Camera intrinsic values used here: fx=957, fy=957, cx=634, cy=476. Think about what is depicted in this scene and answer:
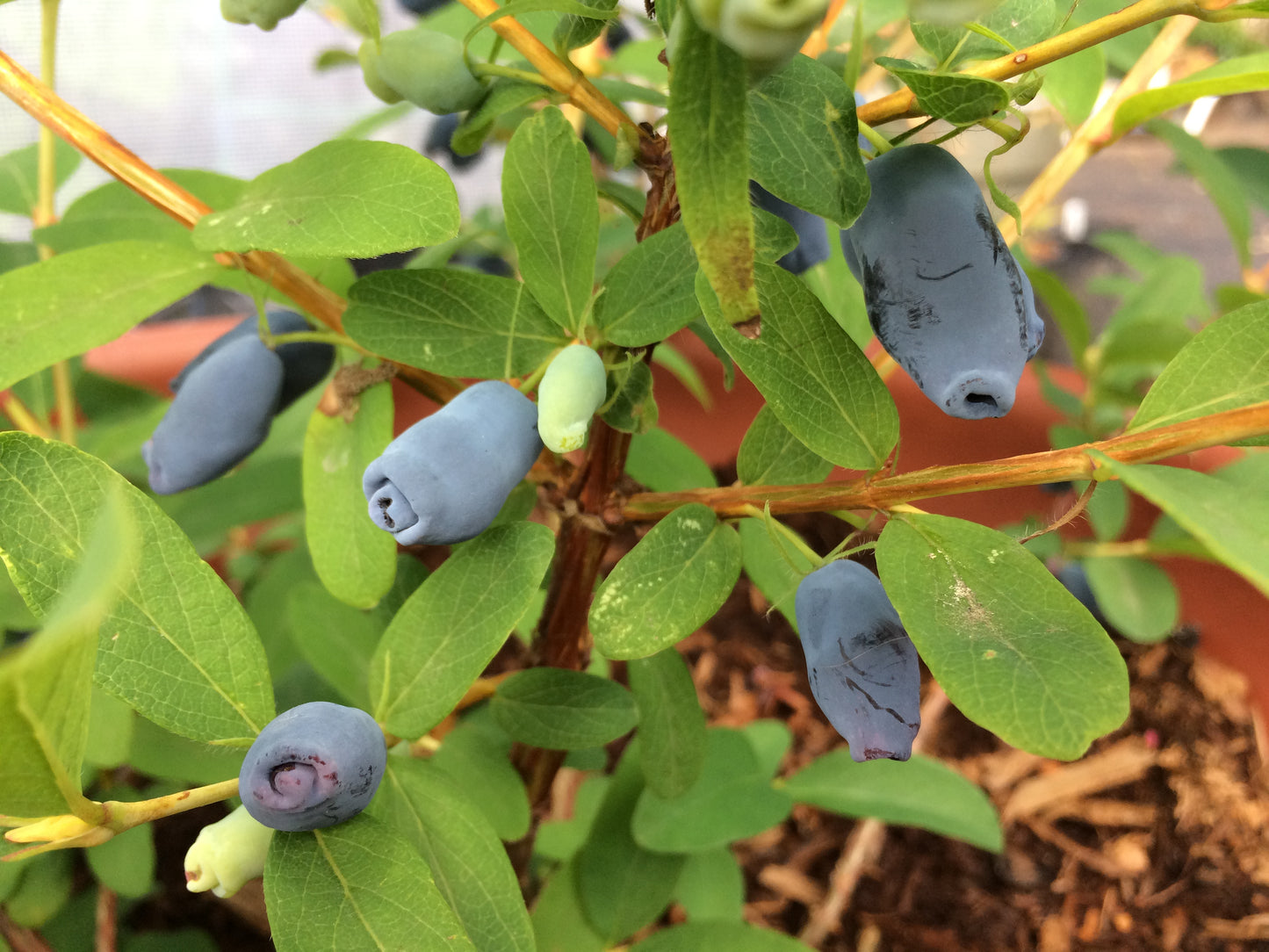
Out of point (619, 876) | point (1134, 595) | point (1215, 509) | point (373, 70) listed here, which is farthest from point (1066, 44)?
point (1134, 595)

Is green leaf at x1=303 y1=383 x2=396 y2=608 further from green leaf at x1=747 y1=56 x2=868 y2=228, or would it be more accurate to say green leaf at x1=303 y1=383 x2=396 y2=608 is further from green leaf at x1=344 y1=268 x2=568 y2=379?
green leaf at x1=747 y1=56 x2=868 y2=228

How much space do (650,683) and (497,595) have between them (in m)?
0.14


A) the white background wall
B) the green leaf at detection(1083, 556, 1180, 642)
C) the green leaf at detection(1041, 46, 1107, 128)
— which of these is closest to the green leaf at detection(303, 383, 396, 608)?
the green leaf at detection(1041, 46, 1107, 128)

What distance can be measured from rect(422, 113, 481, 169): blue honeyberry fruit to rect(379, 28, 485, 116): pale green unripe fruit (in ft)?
0.92

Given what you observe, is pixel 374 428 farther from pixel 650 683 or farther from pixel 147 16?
pixel 147 16

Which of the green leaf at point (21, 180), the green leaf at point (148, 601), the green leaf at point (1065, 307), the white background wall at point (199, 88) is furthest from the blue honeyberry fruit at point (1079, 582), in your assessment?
the white background wall at point (199, 88)

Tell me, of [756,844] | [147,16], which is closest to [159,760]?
[756,844]

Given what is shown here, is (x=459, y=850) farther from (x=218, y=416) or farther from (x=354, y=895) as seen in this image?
(x=218, y=416)

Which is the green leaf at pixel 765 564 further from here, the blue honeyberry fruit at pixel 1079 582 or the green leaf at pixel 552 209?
the blue honeyberry fruit at pixel 1079 582

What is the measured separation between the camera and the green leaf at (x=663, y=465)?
Result: 2.05 feet

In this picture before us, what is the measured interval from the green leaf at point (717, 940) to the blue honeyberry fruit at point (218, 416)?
1.14 ft

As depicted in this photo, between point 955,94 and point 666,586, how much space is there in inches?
7.2

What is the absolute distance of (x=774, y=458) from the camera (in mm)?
399

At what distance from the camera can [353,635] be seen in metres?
0.53
